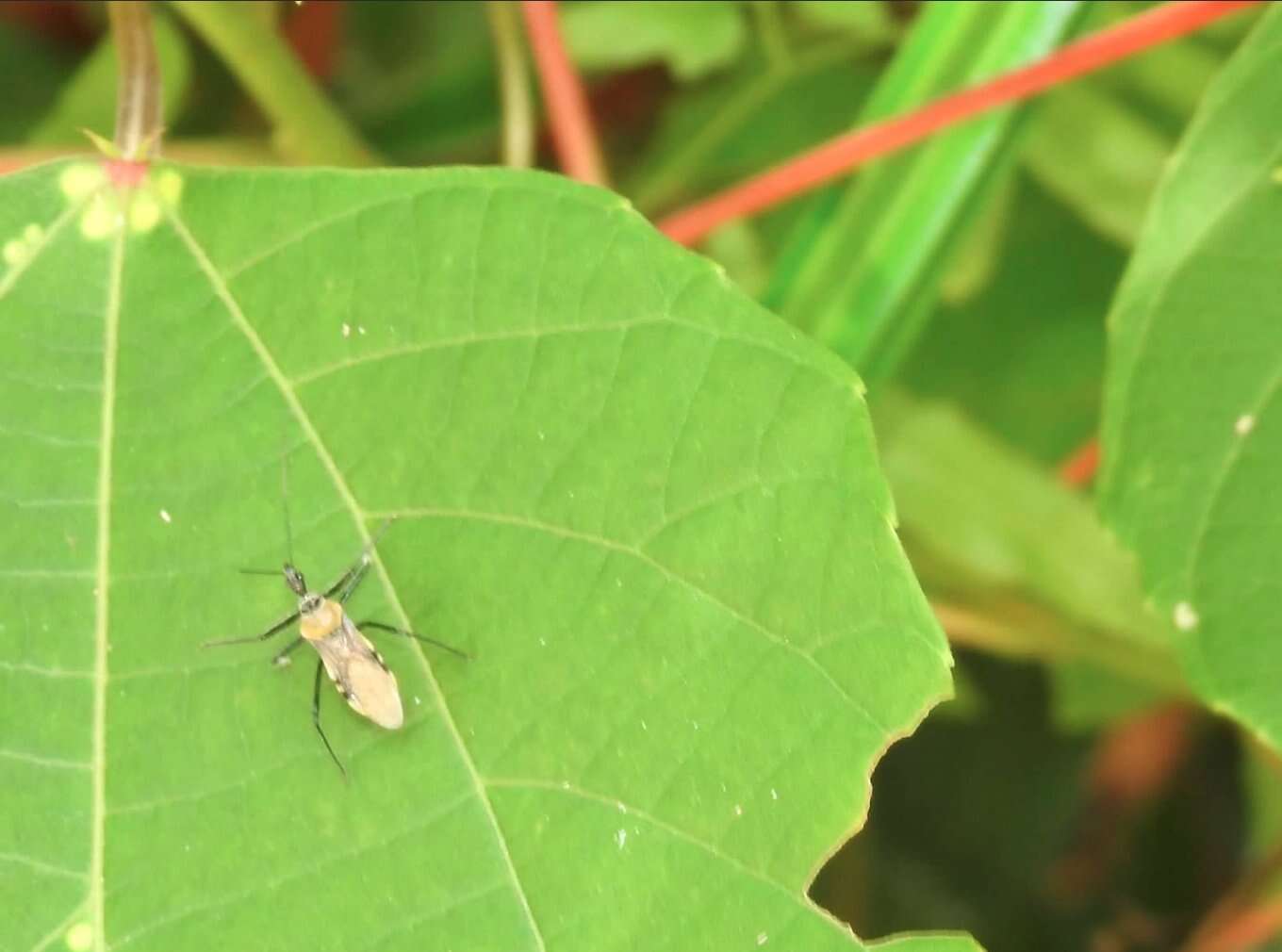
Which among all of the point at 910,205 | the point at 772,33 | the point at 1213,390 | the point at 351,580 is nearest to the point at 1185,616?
the point at 1213,390

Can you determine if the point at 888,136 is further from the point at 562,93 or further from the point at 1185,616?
the point at 1185,616

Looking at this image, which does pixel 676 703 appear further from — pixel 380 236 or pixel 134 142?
pixel 134 142

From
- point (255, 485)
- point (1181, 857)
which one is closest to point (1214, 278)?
point (255, 485)

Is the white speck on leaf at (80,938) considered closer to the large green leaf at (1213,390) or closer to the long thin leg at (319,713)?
the long thin leg at (319,713)

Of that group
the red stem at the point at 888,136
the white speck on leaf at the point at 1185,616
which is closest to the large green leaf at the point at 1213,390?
the white speck on leaf at the point at 1185,616

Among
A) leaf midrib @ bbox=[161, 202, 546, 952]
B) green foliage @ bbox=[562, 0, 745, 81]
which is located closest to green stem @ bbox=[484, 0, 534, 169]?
green foliage @ bbox=[562, 0, 745, 81]

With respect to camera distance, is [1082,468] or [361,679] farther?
[1082,468]
